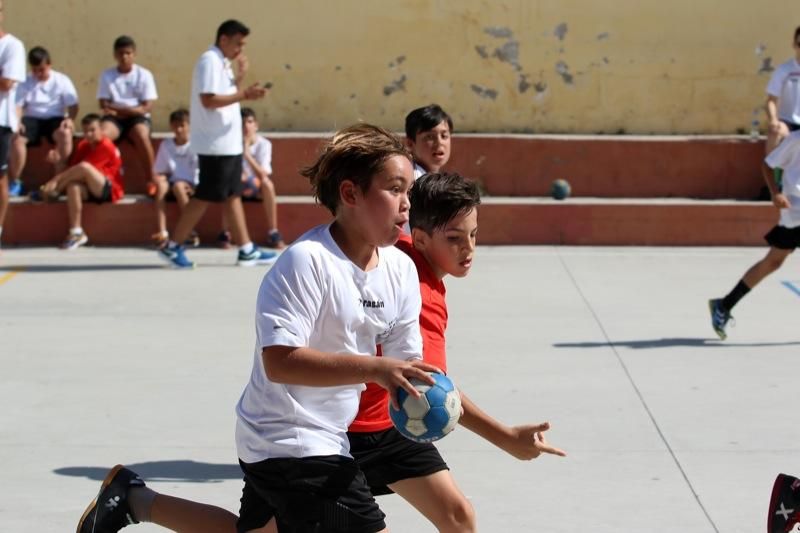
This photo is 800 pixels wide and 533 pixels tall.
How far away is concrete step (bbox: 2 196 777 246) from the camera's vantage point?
1181 cm

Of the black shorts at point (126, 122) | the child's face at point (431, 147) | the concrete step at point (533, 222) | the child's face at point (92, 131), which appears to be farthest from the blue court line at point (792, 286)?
the child's face at point (92, 131)

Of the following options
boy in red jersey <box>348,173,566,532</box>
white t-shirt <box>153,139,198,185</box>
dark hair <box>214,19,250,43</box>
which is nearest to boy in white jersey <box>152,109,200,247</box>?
white t-shirt <box>153,139,198,185</box>

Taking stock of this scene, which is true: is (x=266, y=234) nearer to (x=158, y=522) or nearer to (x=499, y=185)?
(x=499, y=185)

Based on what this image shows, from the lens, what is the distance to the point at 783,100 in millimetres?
11312

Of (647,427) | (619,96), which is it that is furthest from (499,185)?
(647,427)

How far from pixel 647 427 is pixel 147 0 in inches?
331

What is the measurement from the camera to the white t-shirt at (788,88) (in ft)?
36.2

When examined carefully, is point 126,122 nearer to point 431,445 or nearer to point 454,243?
point 454,243

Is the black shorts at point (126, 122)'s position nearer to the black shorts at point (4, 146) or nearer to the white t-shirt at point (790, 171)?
the black shorts at point (4, 146)

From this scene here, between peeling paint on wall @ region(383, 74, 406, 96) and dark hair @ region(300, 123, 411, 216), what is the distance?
967cm

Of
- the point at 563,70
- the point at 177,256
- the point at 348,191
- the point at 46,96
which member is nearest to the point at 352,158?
the point at 348,191

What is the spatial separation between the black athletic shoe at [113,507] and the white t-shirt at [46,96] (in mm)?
8469

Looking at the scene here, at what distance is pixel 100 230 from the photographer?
466 inches

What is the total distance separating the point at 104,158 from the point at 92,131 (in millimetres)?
306
